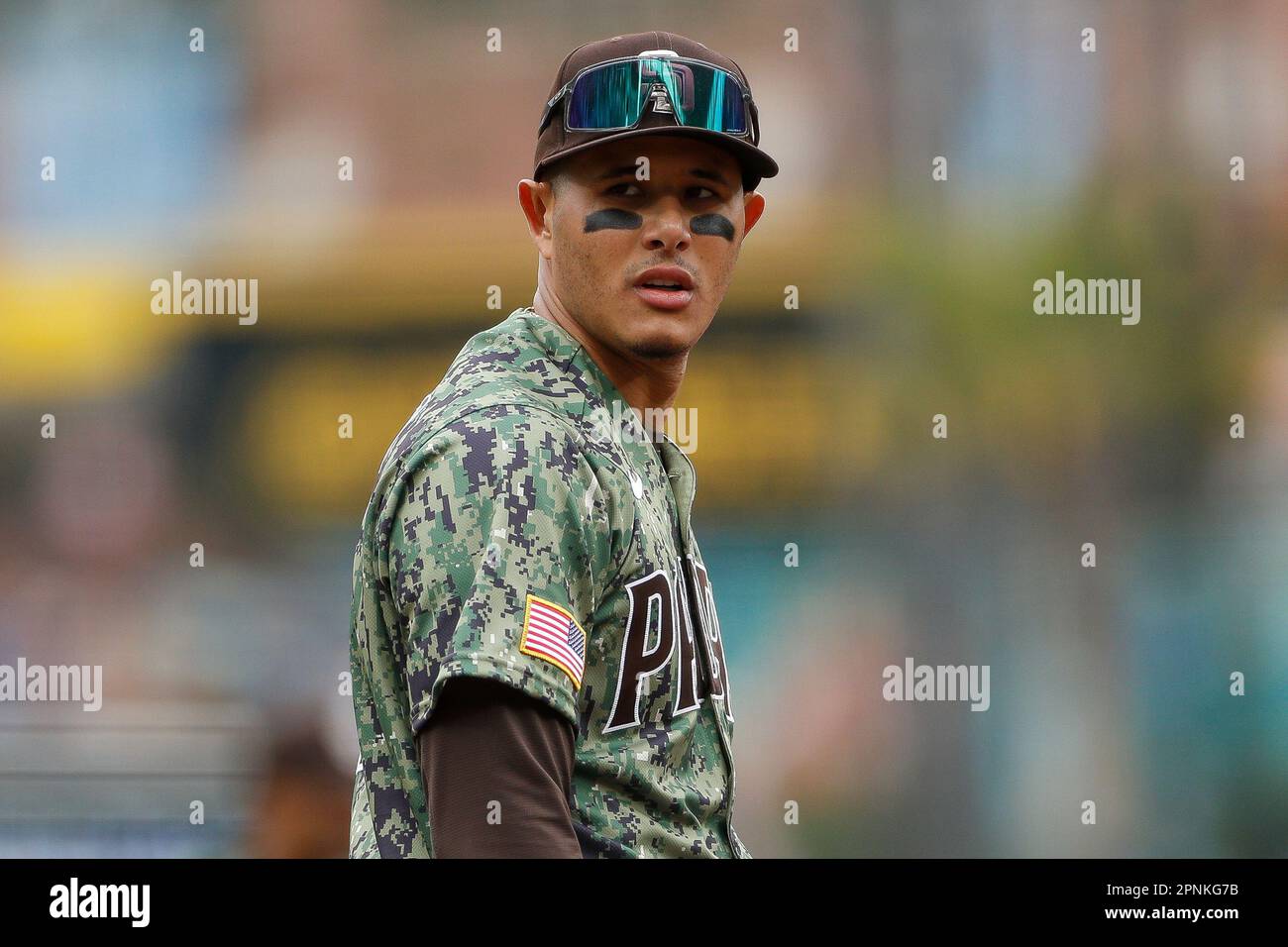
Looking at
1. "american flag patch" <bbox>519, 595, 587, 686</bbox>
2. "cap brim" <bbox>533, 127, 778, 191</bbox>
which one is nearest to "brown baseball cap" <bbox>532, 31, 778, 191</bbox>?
"cap brim" <bbox>533, 127, 778, 191</bbox>

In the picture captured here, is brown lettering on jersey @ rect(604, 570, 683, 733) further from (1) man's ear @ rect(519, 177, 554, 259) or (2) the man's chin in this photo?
(1) man's ear @ rect(519, 177, 554, 259)

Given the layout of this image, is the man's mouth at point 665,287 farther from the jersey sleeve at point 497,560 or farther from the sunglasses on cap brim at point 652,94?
the jersey sleeve at point 497,560

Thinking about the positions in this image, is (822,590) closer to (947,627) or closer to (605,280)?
(947,627)

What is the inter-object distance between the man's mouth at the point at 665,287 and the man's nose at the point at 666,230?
0.13 feet

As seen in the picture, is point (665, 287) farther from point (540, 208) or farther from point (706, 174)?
point (540, 208)

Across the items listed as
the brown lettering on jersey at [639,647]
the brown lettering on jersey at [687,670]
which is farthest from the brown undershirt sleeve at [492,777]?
the brown lettering on jersey at [687,670]

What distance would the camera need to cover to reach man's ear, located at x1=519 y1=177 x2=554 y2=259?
2689mm

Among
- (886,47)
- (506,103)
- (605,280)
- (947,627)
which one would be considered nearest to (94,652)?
(506,103)

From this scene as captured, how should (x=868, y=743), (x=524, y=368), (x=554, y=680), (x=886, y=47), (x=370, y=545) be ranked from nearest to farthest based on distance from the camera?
(x=554, y=680) → (x=370, y=545) → (x=524, y=368) → (x=868, y=743) → (x=886, y=47)

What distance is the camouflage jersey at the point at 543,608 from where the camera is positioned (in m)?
2.06

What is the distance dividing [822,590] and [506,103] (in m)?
3.12

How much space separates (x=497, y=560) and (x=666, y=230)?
754 millimetres

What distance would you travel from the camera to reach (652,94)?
2.50m

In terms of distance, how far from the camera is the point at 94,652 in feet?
24.6
